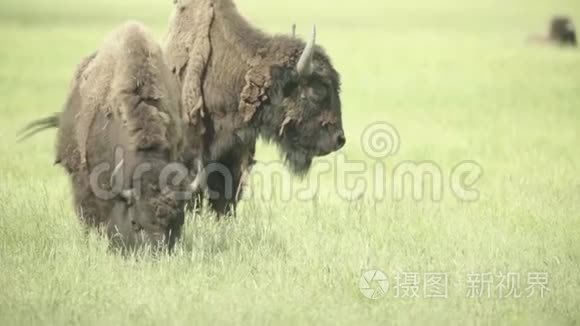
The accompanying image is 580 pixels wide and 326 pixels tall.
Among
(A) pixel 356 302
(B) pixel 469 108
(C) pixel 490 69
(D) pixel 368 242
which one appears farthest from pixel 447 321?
(C) pixel 490 69

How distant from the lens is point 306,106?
888cm

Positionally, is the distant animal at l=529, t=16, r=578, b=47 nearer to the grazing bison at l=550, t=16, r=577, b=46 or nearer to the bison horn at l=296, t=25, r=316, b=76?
the grazing bison at l=550, t=16, r=577, b=46

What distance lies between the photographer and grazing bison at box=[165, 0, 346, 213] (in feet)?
28.7

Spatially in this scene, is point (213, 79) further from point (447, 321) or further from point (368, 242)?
point (447, 321)

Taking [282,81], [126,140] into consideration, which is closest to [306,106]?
[282,81]

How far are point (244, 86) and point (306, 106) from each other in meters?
0.59

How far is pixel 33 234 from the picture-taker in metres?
8.37

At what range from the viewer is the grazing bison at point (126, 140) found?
22.8 feet

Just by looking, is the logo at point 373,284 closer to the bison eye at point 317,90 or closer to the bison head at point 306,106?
the bison head at point 306,106

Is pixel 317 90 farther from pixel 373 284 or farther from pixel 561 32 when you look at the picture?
pixel 561 32

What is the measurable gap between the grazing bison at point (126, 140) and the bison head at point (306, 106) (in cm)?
93

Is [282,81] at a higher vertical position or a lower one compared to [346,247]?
higher

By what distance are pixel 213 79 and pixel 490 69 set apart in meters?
17.4

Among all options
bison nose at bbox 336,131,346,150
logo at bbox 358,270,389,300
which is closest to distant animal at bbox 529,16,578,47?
bison nose at bbox 336,131,346,150
